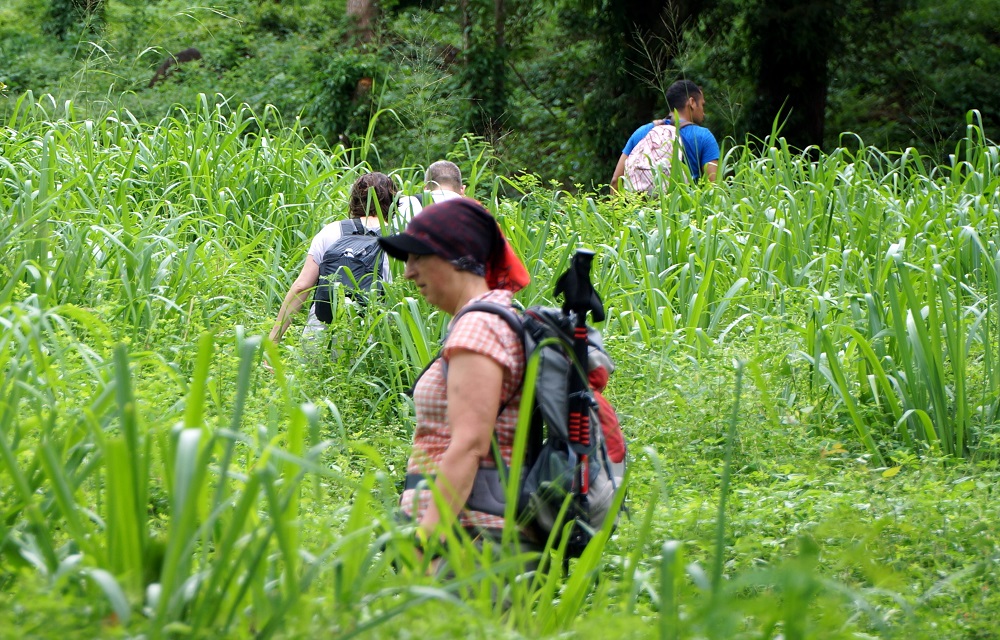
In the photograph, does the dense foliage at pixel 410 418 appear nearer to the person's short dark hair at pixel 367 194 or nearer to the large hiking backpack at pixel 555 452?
the large hiking backpack at pixel 555 452

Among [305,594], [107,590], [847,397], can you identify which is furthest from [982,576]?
[107,590]

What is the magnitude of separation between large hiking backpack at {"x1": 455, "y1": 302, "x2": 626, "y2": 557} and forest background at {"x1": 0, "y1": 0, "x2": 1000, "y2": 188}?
6.35 m

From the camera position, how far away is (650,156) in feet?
23.8

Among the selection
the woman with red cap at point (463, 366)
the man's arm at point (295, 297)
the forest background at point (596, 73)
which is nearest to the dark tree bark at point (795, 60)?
the forest background at point (596, 73)

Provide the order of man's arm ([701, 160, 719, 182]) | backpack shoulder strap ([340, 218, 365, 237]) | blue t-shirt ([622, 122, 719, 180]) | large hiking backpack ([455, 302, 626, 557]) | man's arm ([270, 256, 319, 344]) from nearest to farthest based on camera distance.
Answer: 1. large hiking backpack ([455, 302, 626, 557])
2. man's arm ([270, 256, 319, 344])
3. backpack shoulder strap ([340, 218, 365, 237])
4. man's arm ([701, 160, 719, 182])
5. blue t-shirt ([622, 122, 719, 180])

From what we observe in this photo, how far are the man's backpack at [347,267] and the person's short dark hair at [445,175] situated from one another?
0.70 metres

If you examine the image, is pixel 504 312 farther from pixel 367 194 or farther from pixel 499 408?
pixel 367 194

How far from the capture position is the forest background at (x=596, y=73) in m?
11.7

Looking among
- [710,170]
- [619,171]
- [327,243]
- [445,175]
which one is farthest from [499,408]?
[619,171]

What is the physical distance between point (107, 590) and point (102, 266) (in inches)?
137

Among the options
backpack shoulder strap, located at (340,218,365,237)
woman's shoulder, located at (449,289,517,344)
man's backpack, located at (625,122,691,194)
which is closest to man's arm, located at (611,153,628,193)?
man's backpack, located at (625,122,691,194)

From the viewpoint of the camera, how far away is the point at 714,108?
1359 centimetres

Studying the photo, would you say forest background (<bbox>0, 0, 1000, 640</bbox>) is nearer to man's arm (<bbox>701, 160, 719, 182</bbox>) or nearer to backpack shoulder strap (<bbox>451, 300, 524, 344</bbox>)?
man's arm (<bbox>701, 160, 719, 182</bbox>)

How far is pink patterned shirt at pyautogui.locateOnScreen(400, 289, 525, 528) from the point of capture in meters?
2.49
